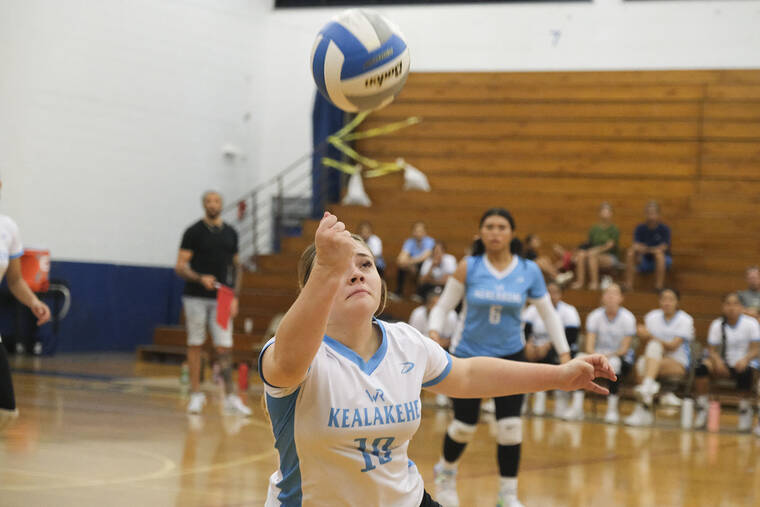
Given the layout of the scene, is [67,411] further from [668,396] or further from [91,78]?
[91,78]

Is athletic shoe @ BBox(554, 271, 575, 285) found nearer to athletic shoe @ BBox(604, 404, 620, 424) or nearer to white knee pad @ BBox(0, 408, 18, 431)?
athletic shoe @ BBox(604, 404, 620, 424)

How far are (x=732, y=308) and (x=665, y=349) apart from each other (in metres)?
0.90

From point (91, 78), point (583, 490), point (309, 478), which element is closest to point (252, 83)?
point (91, 78)

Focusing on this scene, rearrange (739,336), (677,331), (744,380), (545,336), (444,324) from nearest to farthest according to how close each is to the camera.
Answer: (744,380) → (739,336) → (677,331) → (444,324) → (545,336)

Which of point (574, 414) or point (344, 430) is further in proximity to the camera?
point (574, 414)

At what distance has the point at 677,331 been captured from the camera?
11.4 meters

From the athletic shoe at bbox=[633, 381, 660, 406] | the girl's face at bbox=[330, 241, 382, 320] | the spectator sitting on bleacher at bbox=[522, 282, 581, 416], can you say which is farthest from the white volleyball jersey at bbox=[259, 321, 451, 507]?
the athletic shoe at bbox=[633, 381, 660, 406]

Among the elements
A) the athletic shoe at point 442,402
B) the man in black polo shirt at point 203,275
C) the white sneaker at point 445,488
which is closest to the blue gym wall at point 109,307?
the man in black polo shirt at point 203,275

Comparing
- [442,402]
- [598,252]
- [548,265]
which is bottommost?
[442,402]

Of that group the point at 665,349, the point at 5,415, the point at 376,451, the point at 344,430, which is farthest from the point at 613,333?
the point at 344,430

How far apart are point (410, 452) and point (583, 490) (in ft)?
5.38

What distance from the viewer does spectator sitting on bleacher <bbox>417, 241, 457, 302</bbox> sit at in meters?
14.2

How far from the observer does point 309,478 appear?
267 cm

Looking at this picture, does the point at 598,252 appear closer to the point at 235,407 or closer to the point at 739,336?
the point at 739,336
